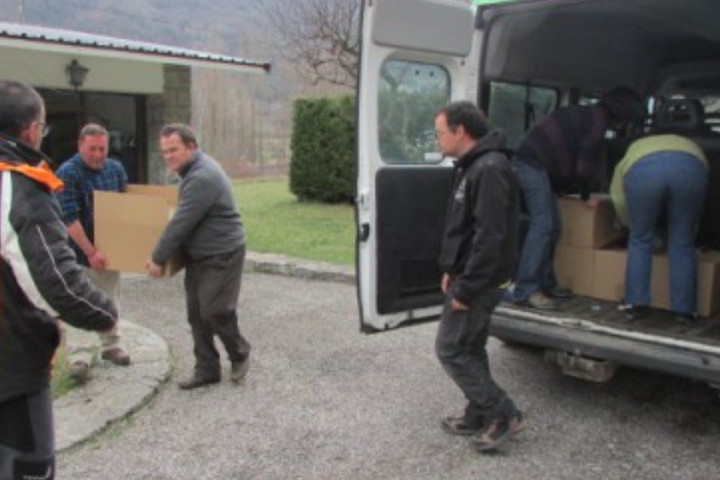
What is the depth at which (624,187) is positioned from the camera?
4895 mm

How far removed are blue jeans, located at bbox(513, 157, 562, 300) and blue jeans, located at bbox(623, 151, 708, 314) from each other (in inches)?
20.6

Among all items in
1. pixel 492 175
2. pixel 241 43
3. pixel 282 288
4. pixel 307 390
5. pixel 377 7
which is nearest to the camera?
pixel 492 175

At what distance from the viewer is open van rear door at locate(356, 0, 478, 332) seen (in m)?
4.36

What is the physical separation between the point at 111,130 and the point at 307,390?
6782 millimetres

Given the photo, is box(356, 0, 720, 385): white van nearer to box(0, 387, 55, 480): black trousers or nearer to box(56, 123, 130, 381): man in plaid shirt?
box(56, 123, 130, 381): man in plaid shirt

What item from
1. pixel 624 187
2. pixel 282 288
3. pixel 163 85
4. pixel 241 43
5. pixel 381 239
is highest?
Answer: pixel 241 43

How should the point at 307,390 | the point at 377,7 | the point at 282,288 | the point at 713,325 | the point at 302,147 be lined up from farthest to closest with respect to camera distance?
1. the point at 302,147
2. the point at 282,288
3. the point at 307,390
4. the point at 713,325
5. the point at 377,7

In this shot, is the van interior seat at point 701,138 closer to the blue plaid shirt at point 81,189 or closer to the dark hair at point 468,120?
the dark hair at point 468,120

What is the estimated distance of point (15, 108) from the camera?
2.60m

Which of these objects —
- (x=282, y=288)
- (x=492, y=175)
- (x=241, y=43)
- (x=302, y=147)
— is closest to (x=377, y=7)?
(x=492, y=175)

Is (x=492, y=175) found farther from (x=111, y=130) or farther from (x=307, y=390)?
(x=111, y=130)

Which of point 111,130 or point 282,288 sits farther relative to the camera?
point 111,130

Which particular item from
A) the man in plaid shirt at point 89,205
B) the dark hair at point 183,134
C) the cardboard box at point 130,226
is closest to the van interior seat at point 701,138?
the dark hair at point 183,134

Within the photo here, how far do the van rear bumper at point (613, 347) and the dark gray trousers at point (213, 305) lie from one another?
64.3 inches
